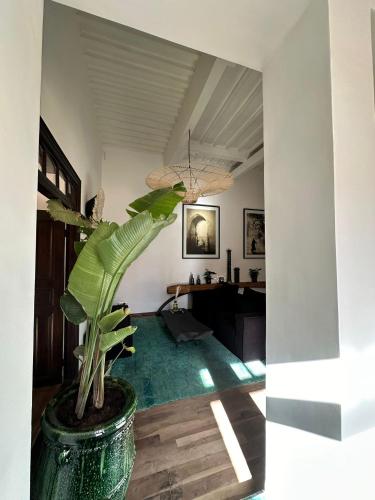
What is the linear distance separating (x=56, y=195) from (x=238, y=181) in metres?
4.91

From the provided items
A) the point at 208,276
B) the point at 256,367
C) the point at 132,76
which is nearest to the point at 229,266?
the point at 208,276

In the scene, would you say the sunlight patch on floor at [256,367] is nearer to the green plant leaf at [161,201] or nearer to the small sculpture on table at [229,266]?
the green plant leaf at [161,201]

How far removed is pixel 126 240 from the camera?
2.85ft

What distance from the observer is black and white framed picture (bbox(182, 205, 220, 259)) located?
5.04 m

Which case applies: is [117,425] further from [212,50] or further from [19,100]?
[212,50]

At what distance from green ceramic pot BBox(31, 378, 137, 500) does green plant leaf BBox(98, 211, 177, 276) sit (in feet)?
2.57

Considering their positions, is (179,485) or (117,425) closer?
(117,425)

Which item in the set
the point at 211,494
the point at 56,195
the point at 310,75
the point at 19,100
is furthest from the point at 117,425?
the point at 310,75

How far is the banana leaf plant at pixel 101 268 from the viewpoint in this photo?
874mm

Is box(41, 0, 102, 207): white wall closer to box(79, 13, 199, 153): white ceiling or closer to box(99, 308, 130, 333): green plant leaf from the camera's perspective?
box(79, 13, 199, 153): white ceiling

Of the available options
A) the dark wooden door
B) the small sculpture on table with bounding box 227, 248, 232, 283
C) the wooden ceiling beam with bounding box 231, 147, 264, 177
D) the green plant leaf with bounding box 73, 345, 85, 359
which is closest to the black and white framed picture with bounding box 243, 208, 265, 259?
the small sculpture on table with bounding box 227, 248, 232, 283

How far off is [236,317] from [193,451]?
5.27 feet

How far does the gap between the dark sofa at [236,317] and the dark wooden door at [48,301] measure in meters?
2.20

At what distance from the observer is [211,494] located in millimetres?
1224
